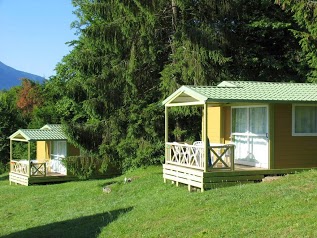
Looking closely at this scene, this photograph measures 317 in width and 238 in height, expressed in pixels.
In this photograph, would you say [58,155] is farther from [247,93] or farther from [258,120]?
[247,93]

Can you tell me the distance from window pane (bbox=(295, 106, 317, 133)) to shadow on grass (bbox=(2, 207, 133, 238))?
5894 millimetres

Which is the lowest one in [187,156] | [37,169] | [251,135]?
[37,169]

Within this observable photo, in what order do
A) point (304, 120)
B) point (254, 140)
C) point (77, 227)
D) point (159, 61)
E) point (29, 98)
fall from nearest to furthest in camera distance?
point (77, 227) → point (304, 120) → point (254, 140) → point (159, 61) → point (29, 98)

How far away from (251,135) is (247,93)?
164cm

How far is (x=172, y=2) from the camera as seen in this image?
24.1 m

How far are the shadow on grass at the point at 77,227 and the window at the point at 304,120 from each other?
5802 mm

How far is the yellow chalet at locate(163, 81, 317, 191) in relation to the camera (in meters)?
14.4

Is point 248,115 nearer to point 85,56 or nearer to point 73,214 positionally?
point 73,214

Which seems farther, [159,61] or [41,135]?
[41,135]

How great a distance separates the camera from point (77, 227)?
43.4 ft

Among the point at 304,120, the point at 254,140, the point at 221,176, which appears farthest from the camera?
the point at 254,140

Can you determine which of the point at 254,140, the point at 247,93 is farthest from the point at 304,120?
the point at 247,93

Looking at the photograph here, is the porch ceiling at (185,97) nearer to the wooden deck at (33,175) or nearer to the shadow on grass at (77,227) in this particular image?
the shadow on grass at (77,227)

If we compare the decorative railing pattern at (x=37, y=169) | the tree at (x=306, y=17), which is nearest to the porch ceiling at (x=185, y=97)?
the tree at (x=306, y=17)
